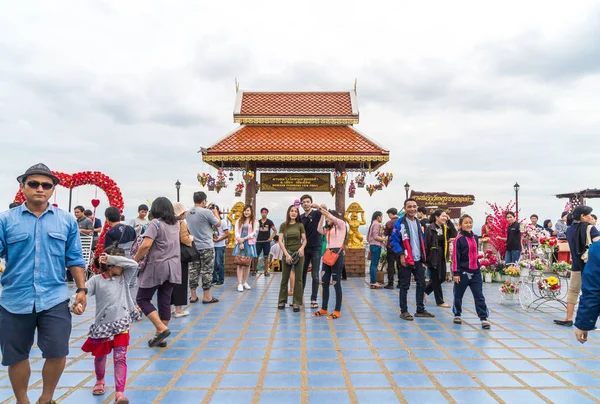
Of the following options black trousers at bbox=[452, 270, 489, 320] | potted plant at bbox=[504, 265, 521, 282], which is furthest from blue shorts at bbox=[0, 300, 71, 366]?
potted plant at bbox=[504, 265, 521, 282]

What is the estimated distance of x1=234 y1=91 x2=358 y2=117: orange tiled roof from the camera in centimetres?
1488

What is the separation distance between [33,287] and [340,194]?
1134 centimetres

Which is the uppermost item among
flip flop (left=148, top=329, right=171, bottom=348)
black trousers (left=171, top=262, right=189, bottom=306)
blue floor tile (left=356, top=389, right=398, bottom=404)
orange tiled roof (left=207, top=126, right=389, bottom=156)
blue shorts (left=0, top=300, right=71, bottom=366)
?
orange tiled roof (left=207, top=126, right=389, bottom=156)

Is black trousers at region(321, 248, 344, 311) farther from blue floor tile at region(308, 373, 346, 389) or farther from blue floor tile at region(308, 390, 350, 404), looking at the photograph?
blue floor tile at region(308, 390, 350, 404)

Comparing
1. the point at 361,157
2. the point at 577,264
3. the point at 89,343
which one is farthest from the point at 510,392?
the point at 361,157

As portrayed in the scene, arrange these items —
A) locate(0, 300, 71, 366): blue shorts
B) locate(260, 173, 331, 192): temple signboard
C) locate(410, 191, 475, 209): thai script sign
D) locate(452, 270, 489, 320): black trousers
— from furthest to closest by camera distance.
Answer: locate(410, 191, 475, 209): thai script sign, locate(260, 173, 331, 192): temple signboard, locate(452, 270, 489, 320): black trousers, locate(0, 300, 71, 366): blue shorts

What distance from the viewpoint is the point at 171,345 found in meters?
5.24

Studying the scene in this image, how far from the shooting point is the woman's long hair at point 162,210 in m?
5.31

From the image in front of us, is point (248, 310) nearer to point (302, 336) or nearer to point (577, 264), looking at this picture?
point (302, 336)

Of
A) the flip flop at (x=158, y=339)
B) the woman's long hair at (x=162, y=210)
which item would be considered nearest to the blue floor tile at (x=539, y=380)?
the flip flop at (x=158, y=339)

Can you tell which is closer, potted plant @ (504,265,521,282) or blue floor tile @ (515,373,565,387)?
blue floor tile @ (515,373,565,387)

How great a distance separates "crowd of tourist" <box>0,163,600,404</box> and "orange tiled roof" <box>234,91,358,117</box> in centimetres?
510

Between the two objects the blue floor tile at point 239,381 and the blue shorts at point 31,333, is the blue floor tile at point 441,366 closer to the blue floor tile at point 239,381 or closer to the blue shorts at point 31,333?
Answer: the blue floor tile at point 239,381

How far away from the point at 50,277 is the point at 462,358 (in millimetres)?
4259
